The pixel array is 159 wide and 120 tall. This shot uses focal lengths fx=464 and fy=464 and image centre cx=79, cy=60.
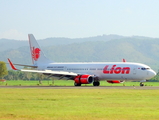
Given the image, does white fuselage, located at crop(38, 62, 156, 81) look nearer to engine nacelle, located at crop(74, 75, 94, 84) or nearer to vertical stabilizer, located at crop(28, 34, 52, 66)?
engine nacelle, located at crop(74, 75, 94, 84)

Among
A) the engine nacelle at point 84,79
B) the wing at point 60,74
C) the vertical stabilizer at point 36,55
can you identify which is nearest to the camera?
the engine nacelle at point 84,79

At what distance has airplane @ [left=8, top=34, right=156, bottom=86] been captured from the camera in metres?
69.9

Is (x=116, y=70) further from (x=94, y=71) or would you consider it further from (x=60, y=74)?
(x=60, y=74)

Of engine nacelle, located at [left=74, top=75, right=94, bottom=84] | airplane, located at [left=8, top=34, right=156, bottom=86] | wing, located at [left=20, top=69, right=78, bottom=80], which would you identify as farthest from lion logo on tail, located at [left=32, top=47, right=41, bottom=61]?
engine nacelle, located at [left=74, top=75, right=94, bottom=84]

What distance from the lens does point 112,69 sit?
7131cm

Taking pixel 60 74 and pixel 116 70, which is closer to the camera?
pixel 116 70

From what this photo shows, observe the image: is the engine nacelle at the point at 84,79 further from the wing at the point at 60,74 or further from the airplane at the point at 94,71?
the wing at the point at 60,74

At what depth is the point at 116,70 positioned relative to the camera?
7075cm

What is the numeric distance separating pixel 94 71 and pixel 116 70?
16.0 ft

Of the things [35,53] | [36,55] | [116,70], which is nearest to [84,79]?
[116,70]

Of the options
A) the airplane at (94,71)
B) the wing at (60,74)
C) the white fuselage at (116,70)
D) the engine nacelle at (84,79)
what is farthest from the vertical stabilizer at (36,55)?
the engine nacelle at (84,79)

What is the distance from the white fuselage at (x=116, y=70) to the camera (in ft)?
228

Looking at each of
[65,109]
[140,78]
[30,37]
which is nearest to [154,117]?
[65,109]

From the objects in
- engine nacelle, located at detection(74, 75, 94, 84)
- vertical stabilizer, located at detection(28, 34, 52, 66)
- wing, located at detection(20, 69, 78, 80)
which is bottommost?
engine nacelle, located at detection(74, 75, 94, 84)
